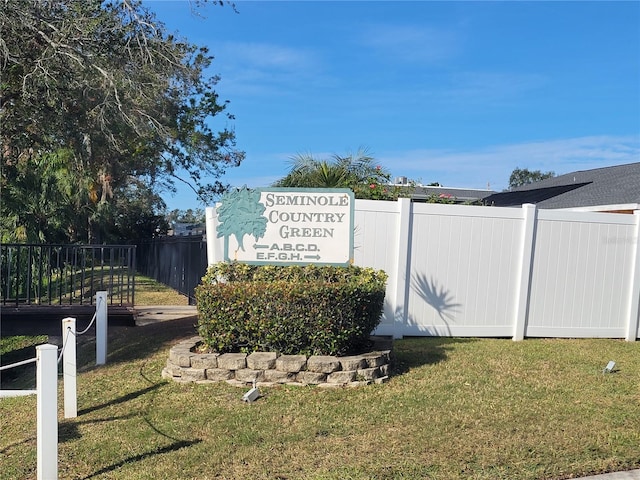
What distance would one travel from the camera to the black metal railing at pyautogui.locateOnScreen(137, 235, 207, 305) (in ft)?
39.9

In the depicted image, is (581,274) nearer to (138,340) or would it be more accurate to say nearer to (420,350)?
(420,350)

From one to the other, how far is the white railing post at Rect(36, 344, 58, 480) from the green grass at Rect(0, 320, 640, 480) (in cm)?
26

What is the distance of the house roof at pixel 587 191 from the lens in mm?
12320

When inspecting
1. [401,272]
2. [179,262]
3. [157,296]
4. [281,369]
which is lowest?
[157,296]

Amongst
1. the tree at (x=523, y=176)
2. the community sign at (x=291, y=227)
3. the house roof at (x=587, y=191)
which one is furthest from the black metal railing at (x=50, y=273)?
the tree at (x=523, y=176)

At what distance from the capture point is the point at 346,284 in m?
6.39

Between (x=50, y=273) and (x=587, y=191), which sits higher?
(x=587, y=191)

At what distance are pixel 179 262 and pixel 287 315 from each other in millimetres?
9066

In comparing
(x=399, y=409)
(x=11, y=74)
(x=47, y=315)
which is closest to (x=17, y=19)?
(x=11, y=74)

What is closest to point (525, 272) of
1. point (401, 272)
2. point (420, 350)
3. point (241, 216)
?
point (401, 272)

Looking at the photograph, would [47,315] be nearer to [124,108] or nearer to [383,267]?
[124,108]

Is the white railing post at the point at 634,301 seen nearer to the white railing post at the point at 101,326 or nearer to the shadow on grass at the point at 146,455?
the shadow on grass at the point at 146,455

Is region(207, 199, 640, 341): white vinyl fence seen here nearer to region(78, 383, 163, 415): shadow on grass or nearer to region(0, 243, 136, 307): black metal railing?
region(78, 383, 163, 415): shadow on grass

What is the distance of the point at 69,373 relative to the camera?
18.4ft
